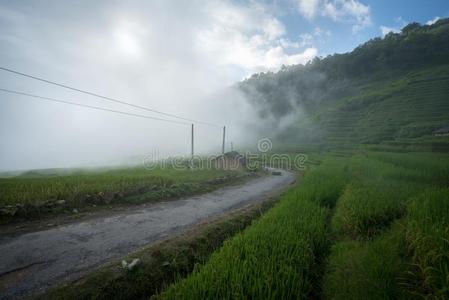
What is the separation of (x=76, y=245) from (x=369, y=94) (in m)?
69.5

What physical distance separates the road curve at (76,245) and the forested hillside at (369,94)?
28764 millimetres

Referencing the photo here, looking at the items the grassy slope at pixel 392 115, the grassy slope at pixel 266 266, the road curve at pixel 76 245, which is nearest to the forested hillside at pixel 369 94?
the grassy slope at pixel 392 115

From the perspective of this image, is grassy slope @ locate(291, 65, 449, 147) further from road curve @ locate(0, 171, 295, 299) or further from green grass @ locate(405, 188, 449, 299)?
road curve @ locate(0, 171, 295, 299)

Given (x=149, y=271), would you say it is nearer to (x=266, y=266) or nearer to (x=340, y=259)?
(x=266, y=266)

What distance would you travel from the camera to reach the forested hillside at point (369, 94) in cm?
3550

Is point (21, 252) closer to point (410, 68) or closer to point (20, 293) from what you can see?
point (20, 293)

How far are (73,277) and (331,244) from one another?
5298mm

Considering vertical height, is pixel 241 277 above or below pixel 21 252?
above

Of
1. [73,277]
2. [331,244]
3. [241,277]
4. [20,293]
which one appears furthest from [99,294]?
[331,244]

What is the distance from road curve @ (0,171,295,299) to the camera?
3.58m

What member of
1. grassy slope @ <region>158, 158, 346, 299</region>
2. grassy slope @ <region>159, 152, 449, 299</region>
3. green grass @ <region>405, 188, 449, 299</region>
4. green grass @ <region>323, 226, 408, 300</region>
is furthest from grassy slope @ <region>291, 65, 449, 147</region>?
grassy slope @ <region>158, 158, 346, 299</region>

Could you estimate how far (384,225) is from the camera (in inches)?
197

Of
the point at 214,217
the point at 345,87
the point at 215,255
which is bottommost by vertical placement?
the point at 214,217

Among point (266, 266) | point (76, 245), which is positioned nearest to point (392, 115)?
point (266, 266)
